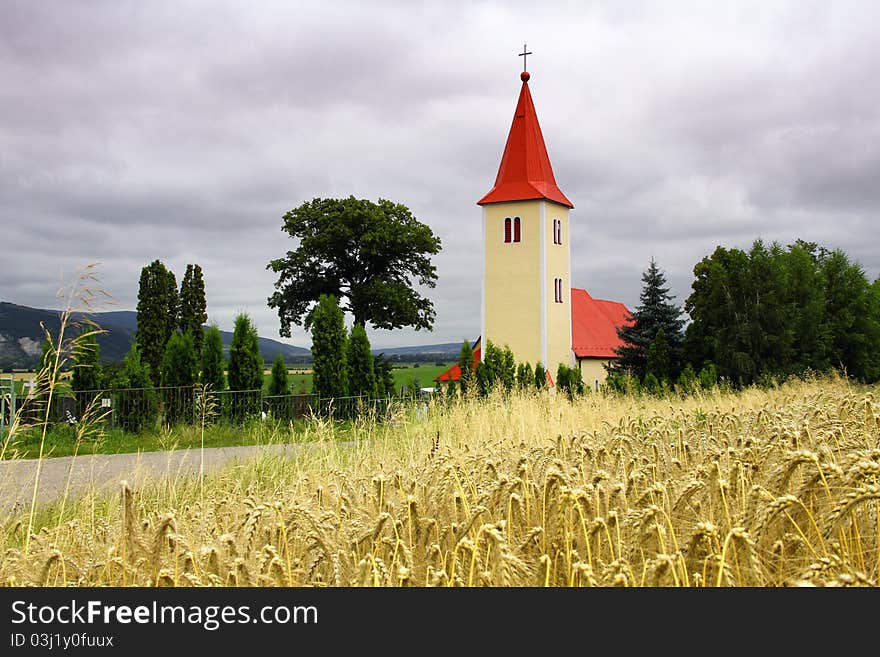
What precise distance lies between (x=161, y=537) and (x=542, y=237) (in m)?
43.6

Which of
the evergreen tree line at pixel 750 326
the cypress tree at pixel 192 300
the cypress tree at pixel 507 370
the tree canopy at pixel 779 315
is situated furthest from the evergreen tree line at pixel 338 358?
the tree canopy at pixel 779 315

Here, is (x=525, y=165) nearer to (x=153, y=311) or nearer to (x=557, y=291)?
(x=557, y=291)

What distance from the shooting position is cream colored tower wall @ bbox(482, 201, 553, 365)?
4556 cm

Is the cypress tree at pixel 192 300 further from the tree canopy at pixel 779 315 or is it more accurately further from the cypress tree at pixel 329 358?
the tree canopy at pixel 779 315

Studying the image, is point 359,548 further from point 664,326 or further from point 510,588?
point 664,326

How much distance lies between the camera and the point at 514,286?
1832 inches

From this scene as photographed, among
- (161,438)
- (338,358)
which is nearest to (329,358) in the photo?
(338,358)

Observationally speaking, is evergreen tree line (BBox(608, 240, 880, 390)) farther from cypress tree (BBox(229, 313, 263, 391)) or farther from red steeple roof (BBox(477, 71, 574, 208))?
cypress tree (BBox(229, 313, 263, 391))

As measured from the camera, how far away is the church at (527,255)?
45.5 meters

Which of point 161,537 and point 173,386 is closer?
point 161,537

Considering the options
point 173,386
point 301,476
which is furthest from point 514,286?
point 301,476

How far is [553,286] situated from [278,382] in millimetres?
28107

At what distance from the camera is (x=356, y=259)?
4641cm

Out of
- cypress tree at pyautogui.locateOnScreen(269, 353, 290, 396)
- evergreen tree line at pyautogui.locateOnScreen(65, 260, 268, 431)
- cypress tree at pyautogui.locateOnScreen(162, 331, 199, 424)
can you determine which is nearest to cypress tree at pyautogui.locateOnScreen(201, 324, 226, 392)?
evergreen tree line at pyautogui.locateOnScreen(65, 260, 268, 431)
